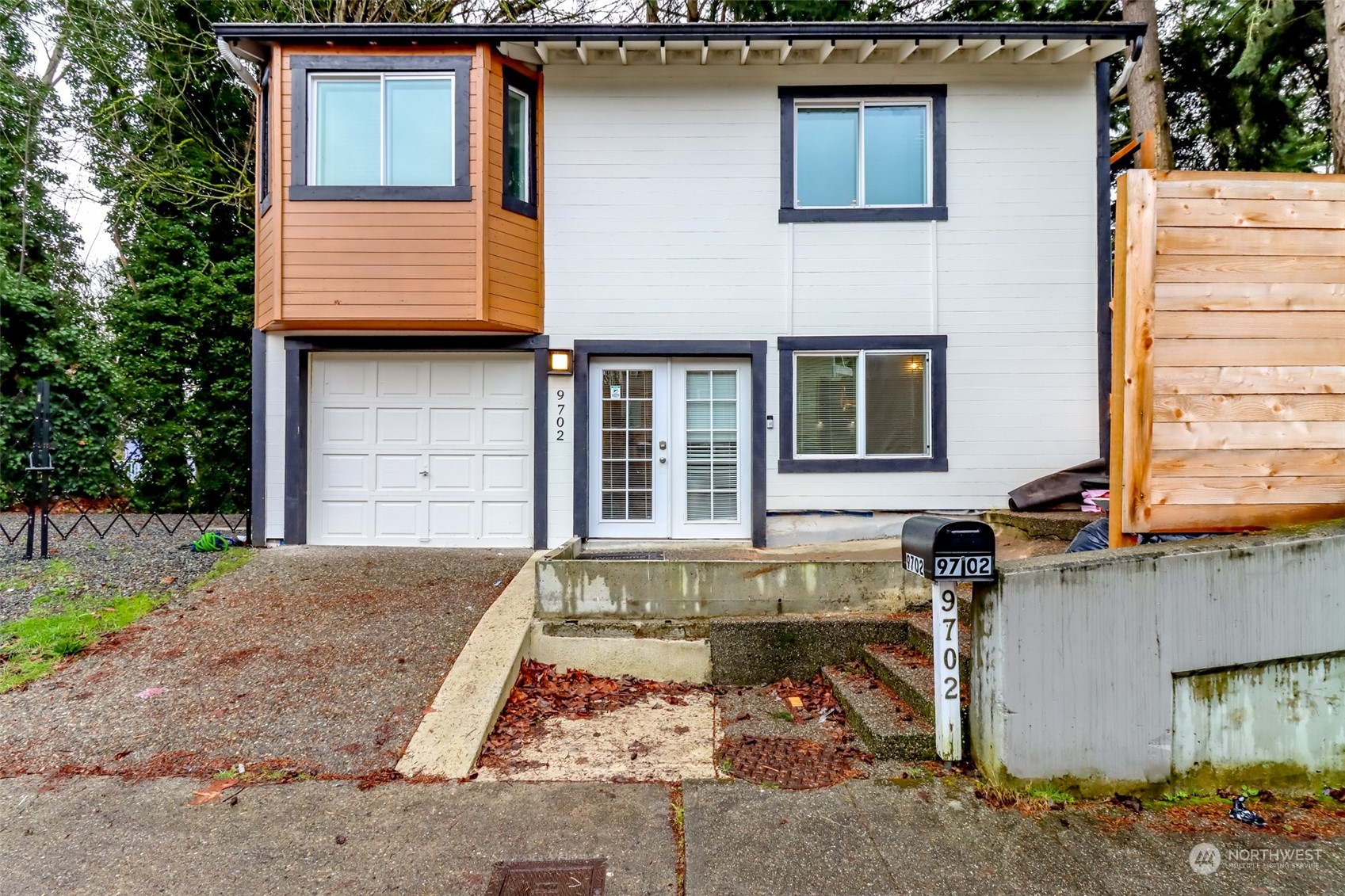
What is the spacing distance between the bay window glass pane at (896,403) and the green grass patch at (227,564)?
19.9ft

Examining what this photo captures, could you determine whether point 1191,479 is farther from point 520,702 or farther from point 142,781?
point 142,781

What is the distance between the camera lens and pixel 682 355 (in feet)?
22.1

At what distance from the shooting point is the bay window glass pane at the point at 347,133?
626 centimetres

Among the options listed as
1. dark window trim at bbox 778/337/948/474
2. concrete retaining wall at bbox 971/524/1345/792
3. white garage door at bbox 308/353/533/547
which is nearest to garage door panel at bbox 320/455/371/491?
white garage door at bbox 308/353/533/547

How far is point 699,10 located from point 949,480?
356 inches

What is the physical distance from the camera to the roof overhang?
6125mm

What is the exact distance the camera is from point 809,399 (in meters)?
6.74

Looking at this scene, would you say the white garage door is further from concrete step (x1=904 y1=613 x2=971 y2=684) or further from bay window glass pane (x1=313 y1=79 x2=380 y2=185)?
concrete step (x1=904 y1=613 x2=971 y2=684)

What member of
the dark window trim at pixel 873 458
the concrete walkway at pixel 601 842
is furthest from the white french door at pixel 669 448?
the concrete walkway at pixel 601 842

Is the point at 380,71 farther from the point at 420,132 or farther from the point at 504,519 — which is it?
the point at 504,519

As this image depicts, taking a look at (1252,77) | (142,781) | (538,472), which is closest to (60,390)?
(538,472)

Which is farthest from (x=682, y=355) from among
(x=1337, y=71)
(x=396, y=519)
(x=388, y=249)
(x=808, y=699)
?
(x=1337, y=71)

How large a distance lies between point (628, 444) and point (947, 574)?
449 centimetres

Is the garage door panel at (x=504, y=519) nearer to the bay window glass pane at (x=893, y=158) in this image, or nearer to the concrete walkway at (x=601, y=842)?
the concrete walkway at (x=601, y=842)
